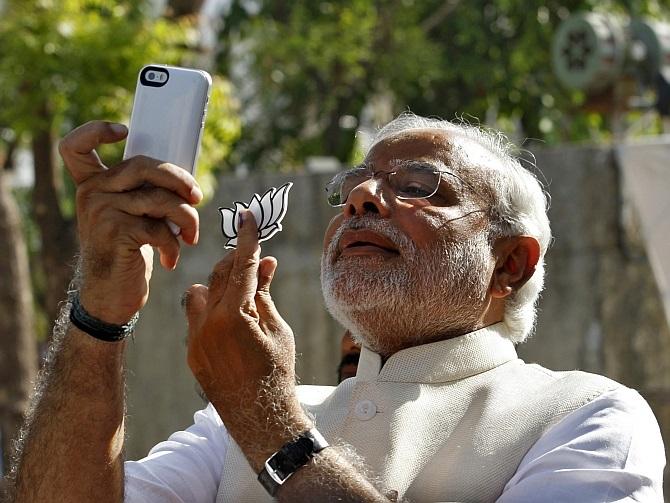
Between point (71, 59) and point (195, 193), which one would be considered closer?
point (195, 193)

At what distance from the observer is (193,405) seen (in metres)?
8.80

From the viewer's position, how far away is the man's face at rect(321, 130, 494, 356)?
2.87 metres

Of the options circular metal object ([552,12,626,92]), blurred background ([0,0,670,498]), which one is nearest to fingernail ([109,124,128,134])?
blurred background ([0,0,670,498])

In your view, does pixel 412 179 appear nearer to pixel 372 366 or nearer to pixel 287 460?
pixel 372 366

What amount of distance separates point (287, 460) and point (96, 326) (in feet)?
1.49

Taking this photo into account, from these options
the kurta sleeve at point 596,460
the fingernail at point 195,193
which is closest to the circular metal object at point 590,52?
the kurta sleeve at point 596,460

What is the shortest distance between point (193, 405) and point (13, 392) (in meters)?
1.55

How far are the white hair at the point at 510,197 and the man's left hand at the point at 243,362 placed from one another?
0.77 m

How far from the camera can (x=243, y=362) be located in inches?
97.6

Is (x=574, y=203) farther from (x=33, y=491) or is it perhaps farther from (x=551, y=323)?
(x=33, y=491)

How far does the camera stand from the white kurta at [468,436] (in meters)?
2.52

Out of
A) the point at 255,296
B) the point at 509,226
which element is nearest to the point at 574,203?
the point at 509,226

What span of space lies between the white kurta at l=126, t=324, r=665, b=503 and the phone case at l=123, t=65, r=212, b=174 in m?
0.74

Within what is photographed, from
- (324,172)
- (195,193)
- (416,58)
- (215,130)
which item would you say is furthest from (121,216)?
(416,58)
